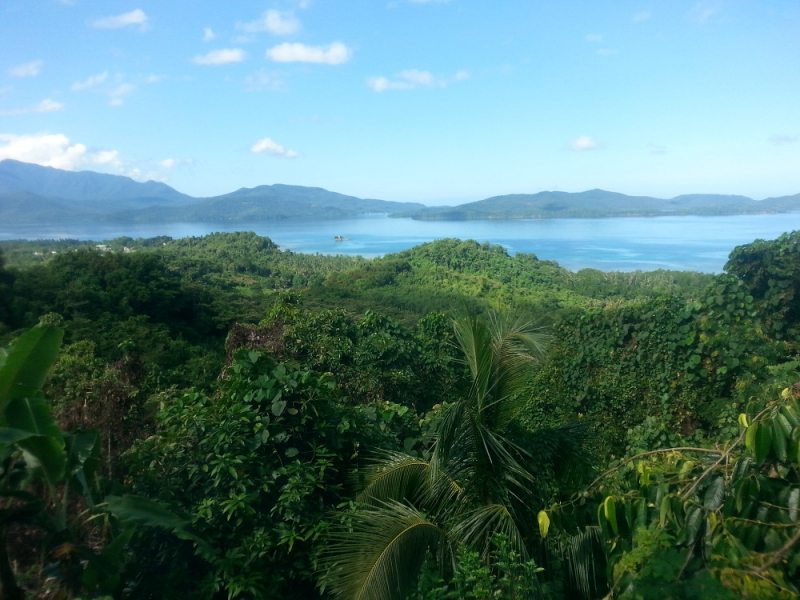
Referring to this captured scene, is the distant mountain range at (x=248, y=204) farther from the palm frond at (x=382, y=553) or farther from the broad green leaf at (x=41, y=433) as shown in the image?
the broad green leaf at (x=41, y=433)

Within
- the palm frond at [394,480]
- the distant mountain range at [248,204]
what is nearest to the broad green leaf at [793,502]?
the palm frond at [394,480]

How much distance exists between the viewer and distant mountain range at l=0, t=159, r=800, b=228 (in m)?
62.8

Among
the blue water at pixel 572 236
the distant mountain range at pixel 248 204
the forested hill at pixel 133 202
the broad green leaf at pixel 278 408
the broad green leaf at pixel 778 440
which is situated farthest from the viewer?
the distant mountain range at pixel 248 204

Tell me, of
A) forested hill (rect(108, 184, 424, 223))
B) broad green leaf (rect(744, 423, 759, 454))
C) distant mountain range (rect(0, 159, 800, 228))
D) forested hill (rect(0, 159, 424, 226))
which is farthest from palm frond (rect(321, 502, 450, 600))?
forested hill (rect(108, 184, 424, 223))

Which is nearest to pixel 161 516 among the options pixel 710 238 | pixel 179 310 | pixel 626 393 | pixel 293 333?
pixel 293 333

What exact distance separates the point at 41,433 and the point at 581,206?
114m

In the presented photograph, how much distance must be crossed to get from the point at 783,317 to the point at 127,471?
7.46m

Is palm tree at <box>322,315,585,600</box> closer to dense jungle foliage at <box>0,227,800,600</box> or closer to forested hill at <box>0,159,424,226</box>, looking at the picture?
dense jungle foliage at <box>0,227,800,600</box>

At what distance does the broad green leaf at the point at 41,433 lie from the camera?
2.04m

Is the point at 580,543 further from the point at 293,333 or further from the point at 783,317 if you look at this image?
the point at 783,317

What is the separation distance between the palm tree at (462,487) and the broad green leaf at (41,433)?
48.7 inches

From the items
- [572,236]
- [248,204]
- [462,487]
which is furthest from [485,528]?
[248,204]

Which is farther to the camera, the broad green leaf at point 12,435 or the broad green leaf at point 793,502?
the broad green leaf at point 12,435

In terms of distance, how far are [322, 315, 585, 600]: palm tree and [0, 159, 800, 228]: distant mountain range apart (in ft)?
171
